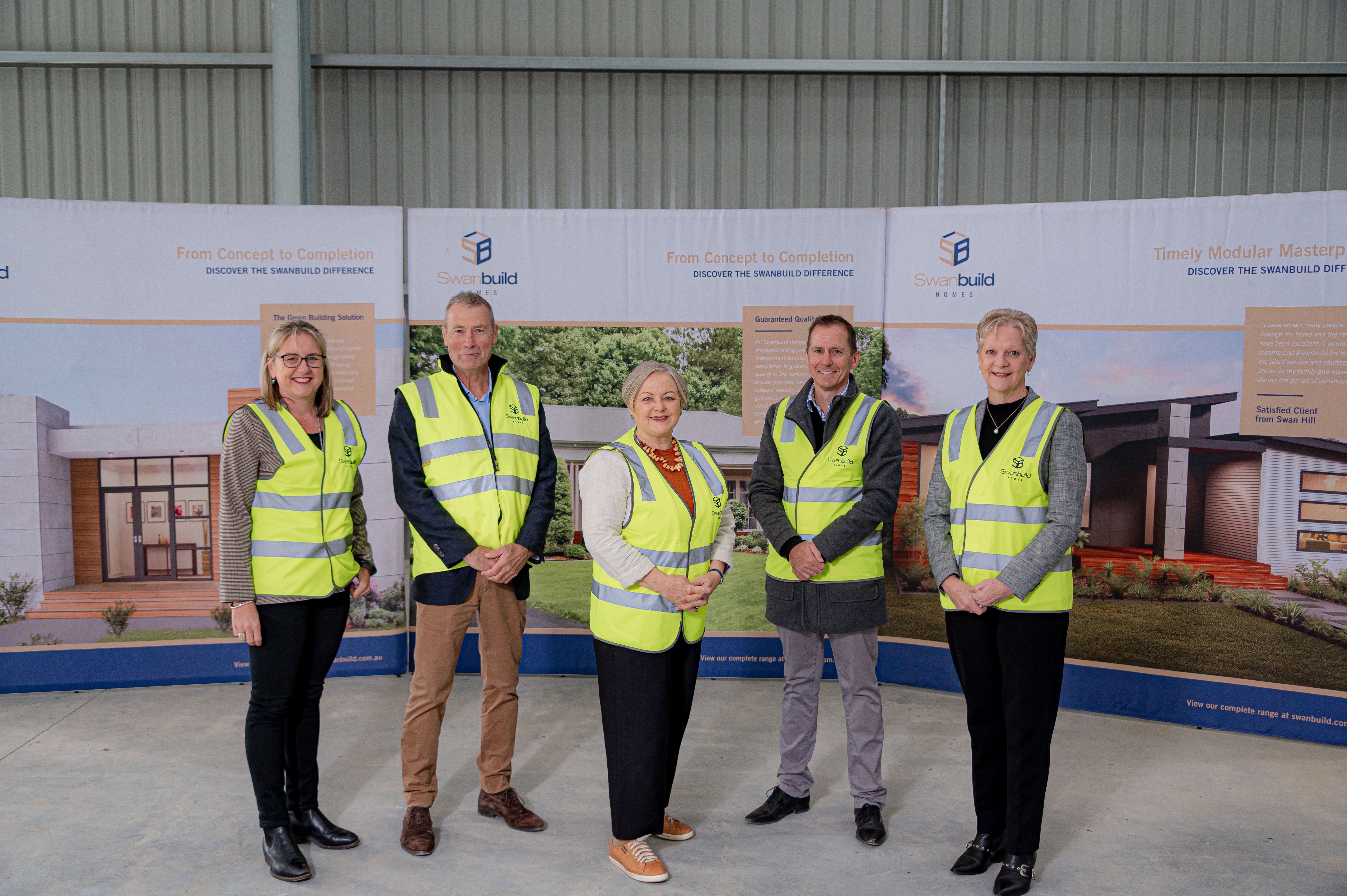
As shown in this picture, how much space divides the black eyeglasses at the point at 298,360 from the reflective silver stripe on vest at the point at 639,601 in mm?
1097

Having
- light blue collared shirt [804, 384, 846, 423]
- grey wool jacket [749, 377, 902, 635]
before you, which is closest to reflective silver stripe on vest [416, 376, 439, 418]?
grey wool jacket [749, 377, 902, 635]

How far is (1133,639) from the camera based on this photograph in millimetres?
4004

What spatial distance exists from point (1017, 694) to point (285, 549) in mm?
2109

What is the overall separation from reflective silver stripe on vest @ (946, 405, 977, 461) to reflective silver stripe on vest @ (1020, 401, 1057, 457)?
18cm

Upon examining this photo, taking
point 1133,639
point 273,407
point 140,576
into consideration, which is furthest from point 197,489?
point 1133,639

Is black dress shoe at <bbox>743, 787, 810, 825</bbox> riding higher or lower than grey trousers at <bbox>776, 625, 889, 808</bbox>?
lower

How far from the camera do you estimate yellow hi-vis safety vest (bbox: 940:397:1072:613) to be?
7.57ft

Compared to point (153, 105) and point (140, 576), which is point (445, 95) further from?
point (140, 576)

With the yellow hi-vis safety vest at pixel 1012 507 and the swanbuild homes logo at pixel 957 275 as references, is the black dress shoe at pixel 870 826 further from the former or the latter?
the swanbuild homes logo at pixel 957 275

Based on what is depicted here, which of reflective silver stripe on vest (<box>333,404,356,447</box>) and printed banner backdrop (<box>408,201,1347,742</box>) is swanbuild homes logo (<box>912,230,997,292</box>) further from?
reflective silver stripe on vest (<box>333,404,356,447</box>)

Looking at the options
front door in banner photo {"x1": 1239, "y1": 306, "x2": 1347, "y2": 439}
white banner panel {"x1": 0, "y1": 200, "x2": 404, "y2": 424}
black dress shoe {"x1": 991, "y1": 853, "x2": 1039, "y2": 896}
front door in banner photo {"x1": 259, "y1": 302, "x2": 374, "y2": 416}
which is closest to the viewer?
black dress shoe {"x1": 991, "y1": 853, "x2": 1039, "y2": 896}

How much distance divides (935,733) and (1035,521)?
1761mm

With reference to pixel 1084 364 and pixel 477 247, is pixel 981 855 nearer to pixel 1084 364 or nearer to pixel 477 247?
pixel 1084 364

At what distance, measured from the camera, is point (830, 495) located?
9.06 feet
